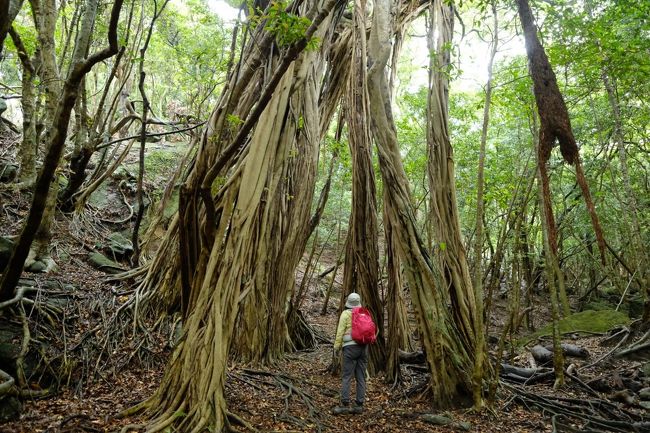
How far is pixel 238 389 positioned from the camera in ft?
13.8

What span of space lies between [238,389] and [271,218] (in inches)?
76.0

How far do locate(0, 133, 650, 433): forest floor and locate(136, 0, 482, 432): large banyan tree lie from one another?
1.18 feet

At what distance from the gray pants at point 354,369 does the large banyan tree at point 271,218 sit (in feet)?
2.21

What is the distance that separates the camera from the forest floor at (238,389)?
3.46m

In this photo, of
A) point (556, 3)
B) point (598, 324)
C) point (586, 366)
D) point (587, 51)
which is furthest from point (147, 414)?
point (598, 324)

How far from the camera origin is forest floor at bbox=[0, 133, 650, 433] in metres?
3.46

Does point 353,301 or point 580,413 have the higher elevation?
point 353,301

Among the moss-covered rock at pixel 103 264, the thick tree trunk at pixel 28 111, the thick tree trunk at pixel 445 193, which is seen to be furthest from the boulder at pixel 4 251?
the thick tree trunk at pixel 445 193

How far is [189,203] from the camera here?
3496mm

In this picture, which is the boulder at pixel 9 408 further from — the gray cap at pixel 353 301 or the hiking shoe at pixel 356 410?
the gray cap at pixel 353 301

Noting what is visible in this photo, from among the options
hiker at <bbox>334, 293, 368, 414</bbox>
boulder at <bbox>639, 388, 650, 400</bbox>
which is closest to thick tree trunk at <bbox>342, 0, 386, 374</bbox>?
hiker at <bbox>334, 293, 368, 414</bbox>

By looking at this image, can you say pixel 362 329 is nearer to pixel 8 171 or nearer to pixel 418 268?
pixel 418 268

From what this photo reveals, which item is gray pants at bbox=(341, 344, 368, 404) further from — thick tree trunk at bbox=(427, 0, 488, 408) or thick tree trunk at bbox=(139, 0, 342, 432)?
thick tree trunk at bbox=(139, 0, 342, 432)

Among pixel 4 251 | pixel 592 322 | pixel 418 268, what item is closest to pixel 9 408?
pixel 4 251
